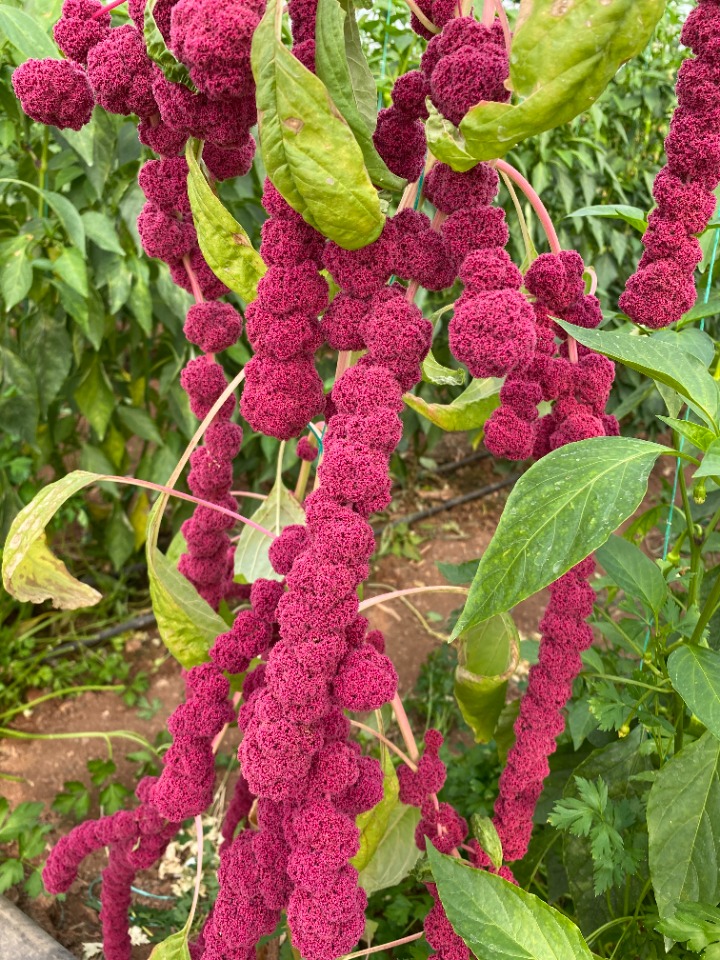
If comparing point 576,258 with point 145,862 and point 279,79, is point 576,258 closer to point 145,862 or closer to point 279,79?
point 279,79

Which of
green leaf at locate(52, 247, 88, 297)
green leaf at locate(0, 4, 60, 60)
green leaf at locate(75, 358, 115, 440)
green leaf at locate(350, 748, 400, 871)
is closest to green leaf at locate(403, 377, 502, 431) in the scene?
green leaf at locate(350, 748, 400, 871)

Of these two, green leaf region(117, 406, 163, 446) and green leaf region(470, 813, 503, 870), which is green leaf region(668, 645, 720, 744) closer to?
green leaf region(470, 813, 503, 870)

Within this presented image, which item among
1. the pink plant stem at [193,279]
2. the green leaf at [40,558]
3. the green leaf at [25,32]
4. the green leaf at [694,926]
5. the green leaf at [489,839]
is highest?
the green leaf at [25,32]

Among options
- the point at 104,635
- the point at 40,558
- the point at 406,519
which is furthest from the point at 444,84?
the point at 406,519

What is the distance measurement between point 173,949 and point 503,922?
363mm

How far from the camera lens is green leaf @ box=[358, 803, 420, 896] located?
833 millimetres

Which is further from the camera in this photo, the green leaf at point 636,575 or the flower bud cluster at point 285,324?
the green leaf at point 636,575

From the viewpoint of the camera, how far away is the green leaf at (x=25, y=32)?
2.93 ft

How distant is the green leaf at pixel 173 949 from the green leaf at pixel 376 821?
18 cm

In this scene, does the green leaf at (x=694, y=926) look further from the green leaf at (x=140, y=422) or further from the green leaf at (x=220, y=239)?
the green leaf at (x=140, y=422)

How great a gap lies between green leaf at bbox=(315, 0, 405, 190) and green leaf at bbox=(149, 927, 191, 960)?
27.9 inches

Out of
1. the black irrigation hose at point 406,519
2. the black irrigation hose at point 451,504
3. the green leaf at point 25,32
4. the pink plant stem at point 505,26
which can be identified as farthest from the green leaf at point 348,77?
the black irrigation hose at point 451,504

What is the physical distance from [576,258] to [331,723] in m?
0.39

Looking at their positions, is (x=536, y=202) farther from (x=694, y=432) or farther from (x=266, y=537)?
(x=266, y=537)
